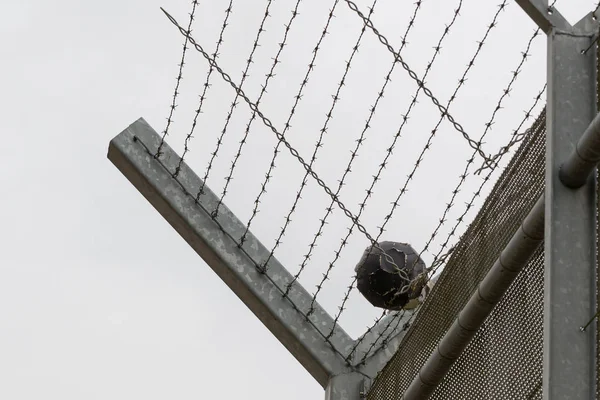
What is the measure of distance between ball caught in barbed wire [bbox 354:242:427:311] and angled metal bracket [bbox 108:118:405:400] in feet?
0.93

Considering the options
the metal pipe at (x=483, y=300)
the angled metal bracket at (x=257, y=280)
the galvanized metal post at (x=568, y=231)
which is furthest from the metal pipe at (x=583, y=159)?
the angled metal bracket at (x=257, y=280)

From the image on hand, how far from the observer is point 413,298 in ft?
15.6

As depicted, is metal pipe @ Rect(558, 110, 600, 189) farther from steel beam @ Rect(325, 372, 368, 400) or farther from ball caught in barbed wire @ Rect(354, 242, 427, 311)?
steel beam @ Rect(325, 372, 368, 400)

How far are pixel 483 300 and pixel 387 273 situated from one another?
1.68m

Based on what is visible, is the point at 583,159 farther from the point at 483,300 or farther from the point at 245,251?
the point at 245,251

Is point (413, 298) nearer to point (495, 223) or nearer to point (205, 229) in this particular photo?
point (205, 229)

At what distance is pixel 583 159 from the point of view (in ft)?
8.60

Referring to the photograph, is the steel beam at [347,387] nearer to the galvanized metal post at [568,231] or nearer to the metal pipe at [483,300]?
the metal pipe at [483,300]

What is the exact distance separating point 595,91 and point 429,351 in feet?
4.35

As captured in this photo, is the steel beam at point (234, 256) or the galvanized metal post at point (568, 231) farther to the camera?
the steel beam at point (234, 256)

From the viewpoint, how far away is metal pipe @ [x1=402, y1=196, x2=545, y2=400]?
113 inches

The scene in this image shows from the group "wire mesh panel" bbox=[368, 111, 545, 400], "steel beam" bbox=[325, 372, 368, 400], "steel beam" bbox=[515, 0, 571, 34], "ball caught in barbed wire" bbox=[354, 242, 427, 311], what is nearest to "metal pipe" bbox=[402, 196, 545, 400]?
"wire mesh panel" bbox=[368, 111, 545, 400]

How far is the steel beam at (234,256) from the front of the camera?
515 cm

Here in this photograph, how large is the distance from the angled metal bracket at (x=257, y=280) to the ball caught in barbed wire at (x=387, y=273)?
28cm
